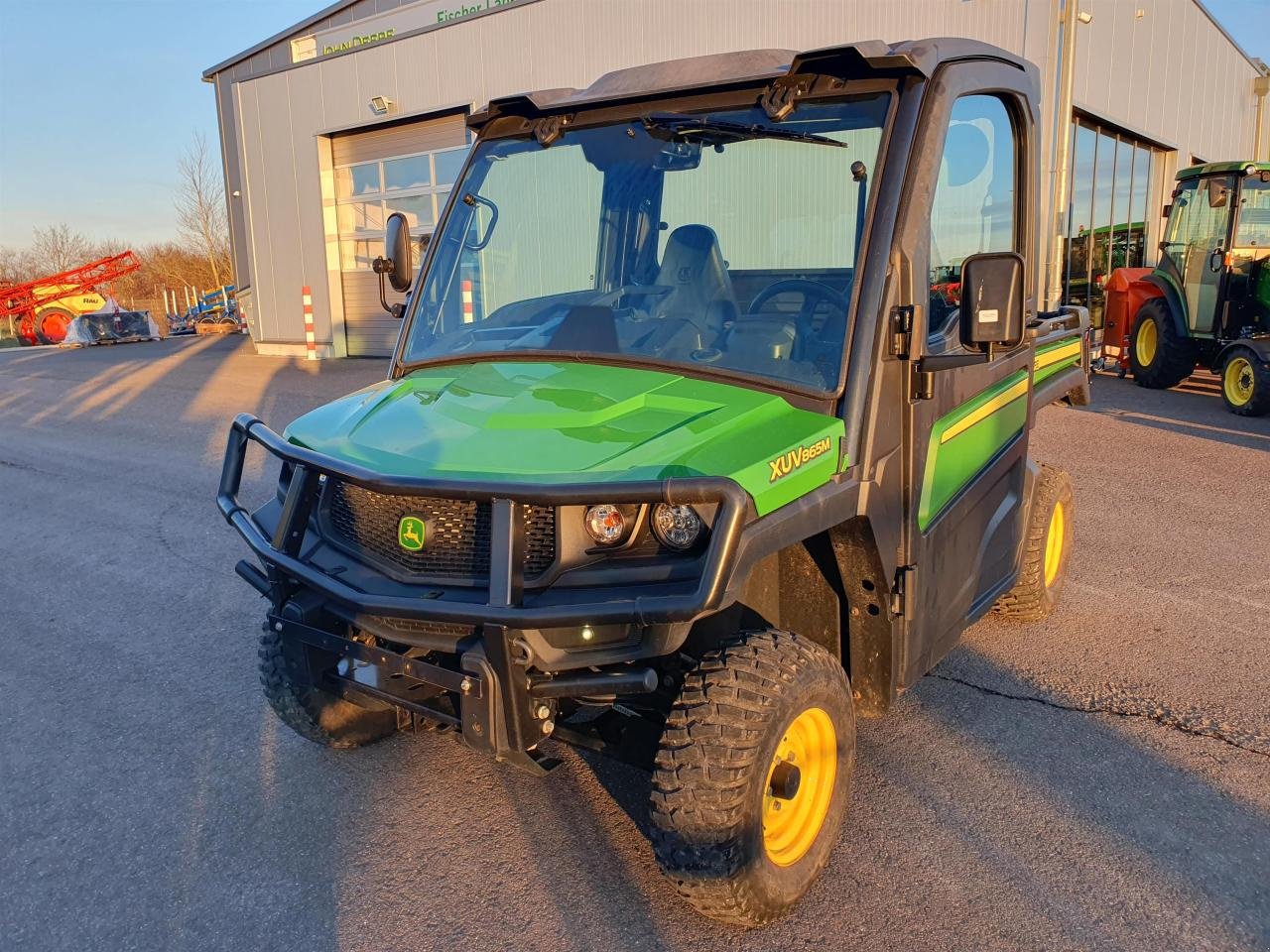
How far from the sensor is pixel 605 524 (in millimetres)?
2570

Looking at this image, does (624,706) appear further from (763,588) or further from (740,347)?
(740,347)

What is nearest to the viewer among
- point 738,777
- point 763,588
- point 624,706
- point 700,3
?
point 738,777

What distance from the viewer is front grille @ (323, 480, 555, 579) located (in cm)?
258

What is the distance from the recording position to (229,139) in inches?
1150

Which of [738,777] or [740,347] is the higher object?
[740,347]

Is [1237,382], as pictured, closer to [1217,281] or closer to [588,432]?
[1217,281]

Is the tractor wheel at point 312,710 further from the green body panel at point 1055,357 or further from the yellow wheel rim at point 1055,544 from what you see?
the yellow wheel rim at point 1055,544

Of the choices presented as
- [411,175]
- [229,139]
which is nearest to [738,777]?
[411,175]

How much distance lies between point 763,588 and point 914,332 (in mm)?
909

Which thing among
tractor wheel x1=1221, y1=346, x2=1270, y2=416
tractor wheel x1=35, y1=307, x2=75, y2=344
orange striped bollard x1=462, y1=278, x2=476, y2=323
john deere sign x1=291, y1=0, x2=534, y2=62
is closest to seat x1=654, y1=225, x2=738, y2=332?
orange striped bollard x1=462, y1=278, x2=476, y2=323

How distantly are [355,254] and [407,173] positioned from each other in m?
2.15

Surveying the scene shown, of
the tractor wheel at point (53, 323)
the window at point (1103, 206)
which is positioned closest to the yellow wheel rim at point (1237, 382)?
the window at point (1103, 206)

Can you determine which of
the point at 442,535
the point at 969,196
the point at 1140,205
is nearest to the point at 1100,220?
the point at 1140,205

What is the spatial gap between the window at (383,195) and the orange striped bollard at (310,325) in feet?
3.64
